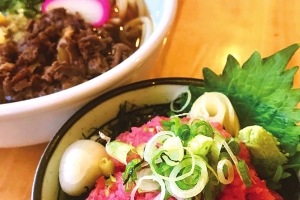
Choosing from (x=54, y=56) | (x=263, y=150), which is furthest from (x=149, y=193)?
(x=54, y=56)

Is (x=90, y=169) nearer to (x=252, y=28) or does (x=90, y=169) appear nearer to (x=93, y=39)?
(x=93, y=39)

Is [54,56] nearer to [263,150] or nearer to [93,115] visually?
[93,115]

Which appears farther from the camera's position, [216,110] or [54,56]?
[54,56]

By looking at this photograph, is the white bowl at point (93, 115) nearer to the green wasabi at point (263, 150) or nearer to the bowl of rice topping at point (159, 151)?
the bowl of rice topping at point (159, 151)

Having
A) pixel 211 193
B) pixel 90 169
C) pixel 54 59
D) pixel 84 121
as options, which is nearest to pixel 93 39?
pixel 54 59

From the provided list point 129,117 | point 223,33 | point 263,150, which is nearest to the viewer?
point 263,150
